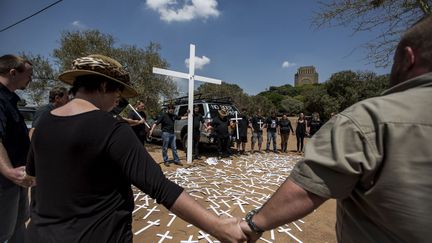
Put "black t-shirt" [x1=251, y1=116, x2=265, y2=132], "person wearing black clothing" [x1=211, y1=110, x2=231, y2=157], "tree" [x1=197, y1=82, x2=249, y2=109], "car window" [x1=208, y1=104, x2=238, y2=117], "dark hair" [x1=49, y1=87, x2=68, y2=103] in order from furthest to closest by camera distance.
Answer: "tree" [x1=197, y1=82, x2=249, y2=109] < "black t-shirt" [x1=251, y1=116, x2=265, y2=132] < "car window" [x1=208, y1=104, x2=238, y2=117] < "person wearing black clothing" [x1=211, y1=110, x2=231, y2=157] < "dark hair" [x1=49, y1=87, x2=68, y2=103]

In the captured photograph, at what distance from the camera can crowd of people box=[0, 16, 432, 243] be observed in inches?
38.4

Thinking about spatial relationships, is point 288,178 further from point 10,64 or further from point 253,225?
point 10,64

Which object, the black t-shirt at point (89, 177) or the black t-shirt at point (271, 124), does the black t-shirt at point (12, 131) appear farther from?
the black t-shirt at point (271, 124)

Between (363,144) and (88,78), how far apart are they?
57.0 inches

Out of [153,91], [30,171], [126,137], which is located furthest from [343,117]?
[153,91]

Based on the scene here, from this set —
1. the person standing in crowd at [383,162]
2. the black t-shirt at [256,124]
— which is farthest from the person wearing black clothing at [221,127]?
the person standing in crowd at [383,162]

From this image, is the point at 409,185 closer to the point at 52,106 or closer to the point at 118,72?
the point at 118,72

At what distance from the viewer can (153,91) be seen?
49.2 feet

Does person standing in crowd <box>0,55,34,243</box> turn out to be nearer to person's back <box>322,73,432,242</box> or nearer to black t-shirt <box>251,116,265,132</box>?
Result: person's back <box>322,73,432,242</box>

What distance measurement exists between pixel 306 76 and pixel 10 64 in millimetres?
116492

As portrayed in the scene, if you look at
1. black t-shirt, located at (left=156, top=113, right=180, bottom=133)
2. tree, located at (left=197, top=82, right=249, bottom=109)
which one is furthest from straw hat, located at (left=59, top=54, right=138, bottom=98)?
tree, located at (left=197, top=82, right=249, bottom=109)

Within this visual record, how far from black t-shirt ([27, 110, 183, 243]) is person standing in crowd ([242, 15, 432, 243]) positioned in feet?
2.50

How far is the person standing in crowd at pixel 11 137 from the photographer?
2.49 m

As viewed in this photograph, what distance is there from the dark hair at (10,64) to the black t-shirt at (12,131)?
16 centimetres
